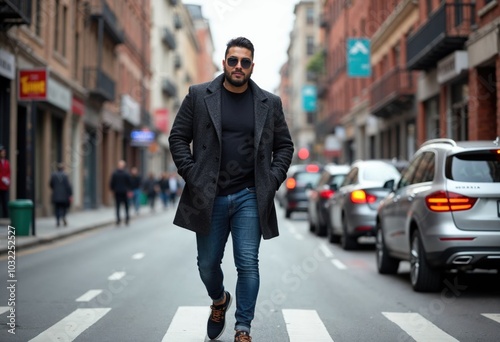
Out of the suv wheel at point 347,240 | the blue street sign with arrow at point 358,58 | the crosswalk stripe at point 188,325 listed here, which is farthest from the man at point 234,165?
the blue street sign with arrow at point 358,58

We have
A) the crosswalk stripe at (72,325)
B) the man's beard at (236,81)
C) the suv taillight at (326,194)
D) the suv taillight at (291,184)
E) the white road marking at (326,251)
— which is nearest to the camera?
the man's beard at (236,81)

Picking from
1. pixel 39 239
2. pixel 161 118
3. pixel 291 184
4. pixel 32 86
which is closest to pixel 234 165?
pixel 39 239

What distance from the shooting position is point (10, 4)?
20.5m

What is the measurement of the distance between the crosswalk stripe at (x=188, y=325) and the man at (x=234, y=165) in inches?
33.6

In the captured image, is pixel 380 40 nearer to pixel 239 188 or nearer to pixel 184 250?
pixel 184 250

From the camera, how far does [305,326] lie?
7.33 meters

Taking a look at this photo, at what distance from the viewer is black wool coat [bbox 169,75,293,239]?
234 inches

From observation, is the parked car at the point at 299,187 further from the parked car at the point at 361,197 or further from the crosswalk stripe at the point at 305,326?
the crosswalk stripe at the point at 305,326

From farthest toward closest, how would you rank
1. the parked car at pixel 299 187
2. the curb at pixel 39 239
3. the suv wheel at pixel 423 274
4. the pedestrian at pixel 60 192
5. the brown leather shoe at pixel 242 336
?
the parked car at pixel 299 187 → the pedestrian at pixel 60 192 → the curb at pixel 39 239 → the suv wheel at pixel 423 274 → the brown leather shoe at pixel 242 336

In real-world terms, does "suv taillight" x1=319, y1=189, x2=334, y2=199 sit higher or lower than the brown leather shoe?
higher

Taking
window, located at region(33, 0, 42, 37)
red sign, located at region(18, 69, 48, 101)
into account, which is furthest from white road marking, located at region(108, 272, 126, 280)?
window, located at region(33, 0, 42, 37)

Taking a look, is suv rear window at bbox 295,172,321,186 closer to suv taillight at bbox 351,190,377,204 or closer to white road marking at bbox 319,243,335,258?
white road marking at bbox 319,243,335,258

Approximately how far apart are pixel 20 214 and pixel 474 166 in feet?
35.1

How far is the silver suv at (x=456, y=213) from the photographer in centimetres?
911
